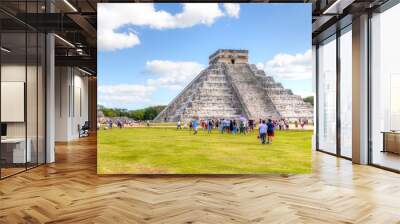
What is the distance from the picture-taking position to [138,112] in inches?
277

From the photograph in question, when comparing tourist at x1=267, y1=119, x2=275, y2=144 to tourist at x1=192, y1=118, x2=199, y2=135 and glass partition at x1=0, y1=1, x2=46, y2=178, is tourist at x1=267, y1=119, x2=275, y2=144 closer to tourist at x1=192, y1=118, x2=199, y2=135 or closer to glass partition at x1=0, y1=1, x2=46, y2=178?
tourist at x1=192, y1=118, x2=199, y2=135

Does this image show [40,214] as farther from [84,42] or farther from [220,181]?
[84,42]

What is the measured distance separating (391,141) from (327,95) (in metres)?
3.47

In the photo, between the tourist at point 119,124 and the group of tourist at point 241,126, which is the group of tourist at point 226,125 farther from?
the tourist at point 119,124

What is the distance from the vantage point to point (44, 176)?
22.1 feet

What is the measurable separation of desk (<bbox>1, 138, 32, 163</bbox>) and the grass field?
1514mm

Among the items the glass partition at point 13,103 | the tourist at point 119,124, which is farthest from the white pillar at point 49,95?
the tourist at point 119,124

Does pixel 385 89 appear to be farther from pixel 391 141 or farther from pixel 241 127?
pixel 241 127

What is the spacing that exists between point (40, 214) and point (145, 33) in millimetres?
3817

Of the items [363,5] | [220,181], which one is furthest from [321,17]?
[220,181]

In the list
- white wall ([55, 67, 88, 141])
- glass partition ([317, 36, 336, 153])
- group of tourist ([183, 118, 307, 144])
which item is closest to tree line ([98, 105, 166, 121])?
group of tourist ([183, 118, 307, 144])

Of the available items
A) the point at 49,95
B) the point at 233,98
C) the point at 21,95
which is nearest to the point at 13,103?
the point at 21,95

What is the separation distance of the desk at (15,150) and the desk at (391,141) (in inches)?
276

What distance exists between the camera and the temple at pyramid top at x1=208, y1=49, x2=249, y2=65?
6839 mm
